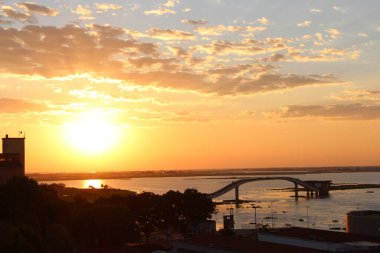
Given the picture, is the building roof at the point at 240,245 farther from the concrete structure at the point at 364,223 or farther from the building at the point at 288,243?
the concrete structure at the point at 364,223

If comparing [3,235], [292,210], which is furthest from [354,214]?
[292,210]

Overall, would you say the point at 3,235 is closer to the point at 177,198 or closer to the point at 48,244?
the point at 48,244

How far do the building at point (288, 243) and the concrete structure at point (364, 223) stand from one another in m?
14.7

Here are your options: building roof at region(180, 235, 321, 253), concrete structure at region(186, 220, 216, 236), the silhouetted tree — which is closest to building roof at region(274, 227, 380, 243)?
building roof at region(180, 235, 321, 253)

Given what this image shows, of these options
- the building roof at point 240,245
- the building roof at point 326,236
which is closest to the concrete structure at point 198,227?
the building roof at point 240,245

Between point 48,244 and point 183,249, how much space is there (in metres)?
10.0

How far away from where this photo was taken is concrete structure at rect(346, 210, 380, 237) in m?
56.0

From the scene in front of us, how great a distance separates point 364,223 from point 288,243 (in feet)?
66.9

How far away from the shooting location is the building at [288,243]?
3598cm

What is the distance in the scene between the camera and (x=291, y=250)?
3697 centimetres

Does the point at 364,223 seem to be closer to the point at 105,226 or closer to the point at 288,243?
the point at 288,243

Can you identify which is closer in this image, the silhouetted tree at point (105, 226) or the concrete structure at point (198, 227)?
the silhouetted tree at point (105, 226)

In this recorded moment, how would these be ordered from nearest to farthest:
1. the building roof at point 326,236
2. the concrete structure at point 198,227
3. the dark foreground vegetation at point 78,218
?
the dark foreground vegetation at point 78,218
the building roof at point 326,236
the concrete structure at point 198,227

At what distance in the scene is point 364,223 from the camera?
5738cm
